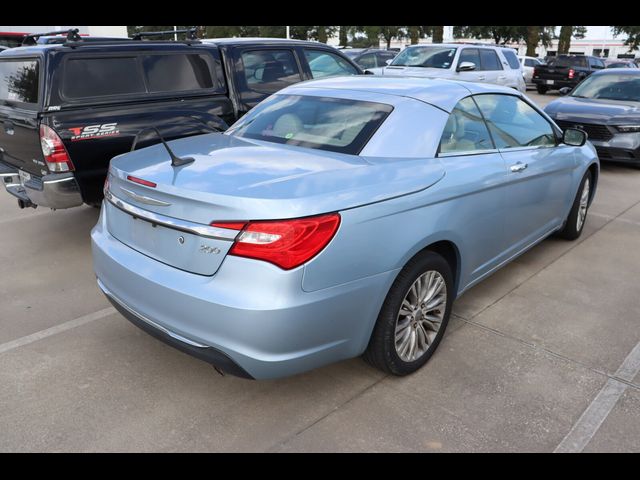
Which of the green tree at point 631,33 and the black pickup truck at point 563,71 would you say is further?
the green tree at point 631,33

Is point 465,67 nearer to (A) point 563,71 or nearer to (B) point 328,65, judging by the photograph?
(B) point 328,65

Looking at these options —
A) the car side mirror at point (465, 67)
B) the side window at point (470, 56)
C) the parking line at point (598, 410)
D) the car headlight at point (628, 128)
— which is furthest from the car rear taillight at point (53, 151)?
the side window at point (470, 56)

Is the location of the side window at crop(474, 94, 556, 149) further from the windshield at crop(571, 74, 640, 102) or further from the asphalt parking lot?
the windshield at crop(571, 74, 640, 102)

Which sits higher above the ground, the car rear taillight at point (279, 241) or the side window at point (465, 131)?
the side window at point (465, 131)

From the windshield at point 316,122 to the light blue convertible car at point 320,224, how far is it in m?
0.01

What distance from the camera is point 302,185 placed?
8.23 feet

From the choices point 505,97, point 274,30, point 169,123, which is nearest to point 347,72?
point 169,123

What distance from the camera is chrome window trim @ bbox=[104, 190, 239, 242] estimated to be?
238cm

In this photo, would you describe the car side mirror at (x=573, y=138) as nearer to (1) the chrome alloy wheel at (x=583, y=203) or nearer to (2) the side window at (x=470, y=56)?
(1) the chrome alloy wheel at (x=583, y=203)

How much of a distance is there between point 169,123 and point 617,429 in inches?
173

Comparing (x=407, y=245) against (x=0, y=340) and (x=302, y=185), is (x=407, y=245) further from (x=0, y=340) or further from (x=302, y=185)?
(x=0, y=340)

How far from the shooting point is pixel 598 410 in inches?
113

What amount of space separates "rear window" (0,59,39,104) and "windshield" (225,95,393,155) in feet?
7.17

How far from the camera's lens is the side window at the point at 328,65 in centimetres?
723
